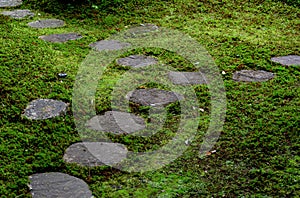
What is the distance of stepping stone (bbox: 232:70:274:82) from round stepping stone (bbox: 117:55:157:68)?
0.91m

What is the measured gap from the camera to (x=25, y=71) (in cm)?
413

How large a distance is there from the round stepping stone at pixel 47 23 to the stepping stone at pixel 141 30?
3.02 feet

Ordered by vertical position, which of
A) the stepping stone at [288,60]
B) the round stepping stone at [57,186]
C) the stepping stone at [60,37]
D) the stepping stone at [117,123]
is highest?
the stepping stone at [60,37]

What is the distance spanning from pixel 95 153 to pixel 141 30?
2.68 metres

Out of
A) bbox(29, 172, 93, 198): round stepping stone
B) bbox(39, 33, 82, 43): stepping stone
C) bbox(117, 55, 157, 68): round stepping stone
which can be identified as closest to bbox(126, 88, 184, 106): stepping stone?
bbox(117, 55, 157, 68): round stepping stone

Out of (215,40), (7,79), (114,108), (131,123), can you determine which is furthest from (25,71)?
(215,40)

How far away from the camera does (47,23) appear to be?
557 cm

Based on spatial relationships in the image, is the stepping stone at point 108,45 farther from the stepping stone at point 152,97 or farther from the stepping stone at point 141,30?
the stepping stone at point 152,97

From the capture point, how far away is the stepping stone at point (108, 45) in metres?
4.93

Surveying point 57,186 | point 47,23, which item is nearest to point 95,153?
point 57,186

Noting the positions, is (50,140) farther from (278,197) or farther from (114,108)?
(278,197)

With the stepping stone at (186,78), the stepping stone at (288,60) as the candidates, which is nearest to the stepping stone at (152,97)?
the stepping stone at (186,78)

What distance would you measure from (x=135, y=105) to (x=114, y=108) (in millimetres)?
200

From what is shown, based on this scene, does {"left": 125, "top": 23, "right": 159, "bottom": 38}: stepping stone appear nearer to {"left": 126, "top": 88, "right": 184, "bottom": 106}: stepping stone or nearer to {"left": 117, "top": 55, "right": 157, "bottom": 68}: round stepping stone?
{"left": 117, "top": 55, "right": 157, "bottom": 68}: round stepping stone
